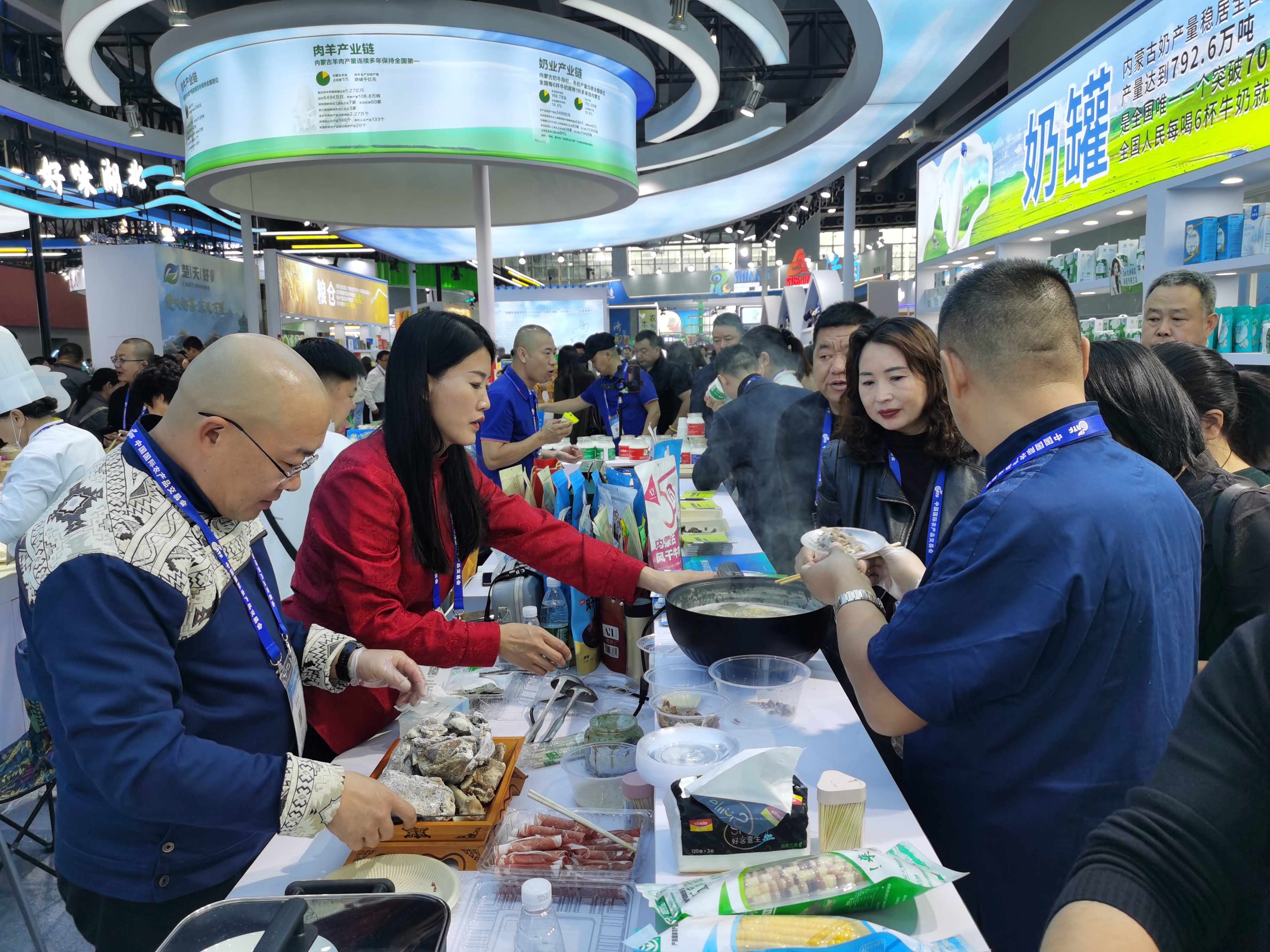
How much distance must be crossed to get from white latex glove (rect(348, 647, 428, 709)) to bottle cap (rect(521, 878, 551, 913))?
64cm

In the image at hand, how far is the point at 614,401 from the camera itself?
713 centimetres

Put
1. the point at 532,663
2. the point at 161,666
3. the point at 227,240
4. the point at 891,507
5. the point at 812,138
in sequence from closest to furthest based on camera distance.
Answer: the point at 161,666, the point at 532,663, the point at 891,507, the point at 812,138, the point at 227,240

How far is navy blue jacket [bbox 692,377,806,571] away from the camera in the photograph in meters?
3.57

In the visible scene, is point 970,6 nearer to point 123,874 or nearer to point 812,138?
point 812,138

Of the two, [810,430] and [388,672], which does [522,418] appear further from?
[388,672]

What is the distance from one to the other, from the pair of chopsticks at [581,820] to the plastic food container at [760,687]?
0.35m

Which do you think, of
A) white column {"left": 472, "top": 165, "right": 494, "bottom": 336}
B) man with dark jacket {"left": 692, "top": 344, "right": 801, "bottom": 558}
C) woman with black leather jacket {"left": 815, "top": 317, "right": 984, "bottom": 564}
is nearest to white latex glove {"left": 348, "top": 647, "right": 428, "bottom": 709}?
woman with black leather jacket {"left": 815, "top": 317, "right": 984, "bottom": 564}

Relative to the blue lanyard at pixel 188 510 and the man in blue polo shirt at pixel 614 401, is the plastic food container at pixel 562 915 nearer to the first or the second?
the blue lanyard at pixel 188 510

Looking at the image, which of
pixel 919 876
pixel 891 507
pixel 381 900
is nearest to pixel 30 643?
pixel 381 900

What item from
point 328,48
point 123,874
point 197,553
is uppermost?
point 328,48

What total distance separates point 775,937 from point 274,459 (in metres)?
1.00

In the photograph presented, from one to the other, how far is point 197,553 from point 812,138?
7912 mm

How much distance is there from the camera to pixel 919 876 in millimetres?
972

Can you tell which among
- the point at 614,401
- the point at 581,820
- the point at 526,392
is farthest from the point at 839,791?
the point at 614,401
